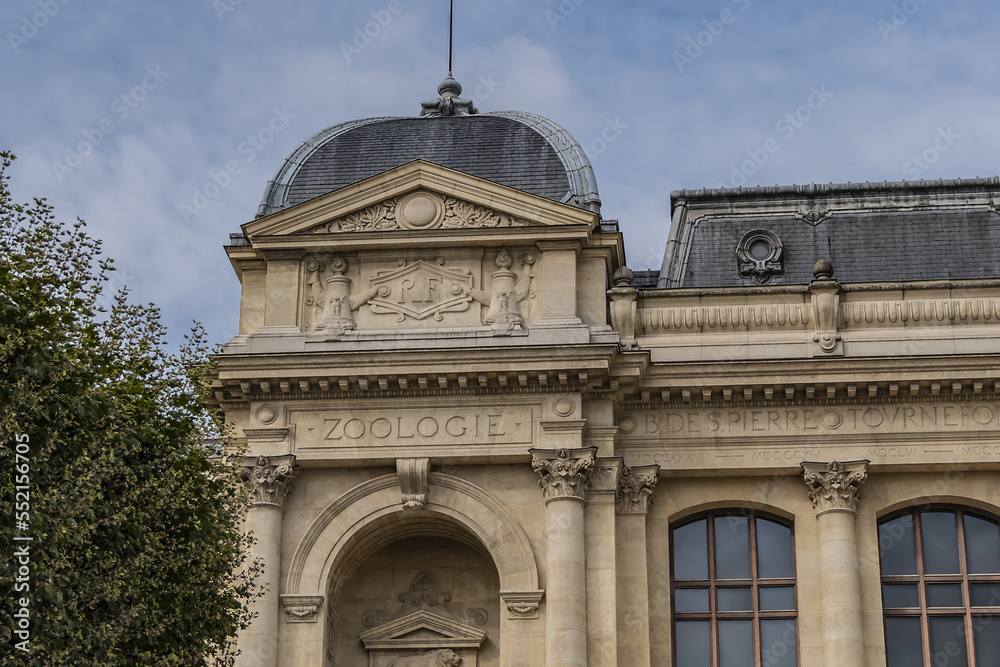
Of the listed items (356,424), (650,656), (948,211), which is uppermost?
(948,211)

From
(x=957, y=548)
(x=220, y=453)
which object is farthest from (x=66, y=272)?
(x=957, y=548)

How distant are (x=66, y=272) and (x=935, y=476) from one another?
56.9 ft

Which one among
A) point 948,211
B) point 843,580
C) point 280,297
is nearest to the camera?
point 843,580

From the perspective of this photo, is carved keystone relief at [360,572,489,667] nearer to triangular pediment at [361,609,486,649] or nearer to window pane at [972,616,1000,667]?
triangular pediment at [361,609,486,649]

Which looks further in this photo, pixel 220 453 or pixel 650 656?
pixel 650 656

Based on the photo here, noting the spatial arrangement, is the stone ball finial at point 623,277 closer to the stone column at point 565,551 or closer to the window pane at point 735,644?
the stone column at point 565,551

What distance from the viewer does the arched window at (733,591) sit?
103 feet

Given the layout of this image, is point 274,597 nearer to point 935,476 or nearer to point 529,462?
point 529,462

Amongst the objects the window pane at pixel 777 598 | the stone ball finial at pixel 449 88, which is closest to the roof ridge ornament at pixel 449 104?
the stone ball finial at pixel 449 88

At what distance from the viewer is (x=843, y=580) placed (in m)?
30.6

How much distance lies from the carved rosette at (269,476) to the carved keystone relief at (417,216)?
484 cm

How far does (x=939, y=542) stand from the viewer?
104 feet

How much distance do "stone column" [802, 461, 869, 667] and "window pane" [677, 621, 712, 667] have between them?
2285 mm

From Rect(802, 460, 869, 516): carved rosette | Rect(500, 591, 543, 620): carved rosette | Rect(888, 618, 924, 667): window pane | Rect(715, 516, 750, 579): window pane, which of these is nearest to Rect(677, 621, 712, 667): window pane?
Rect(715, 516, 750, 579): window pane
